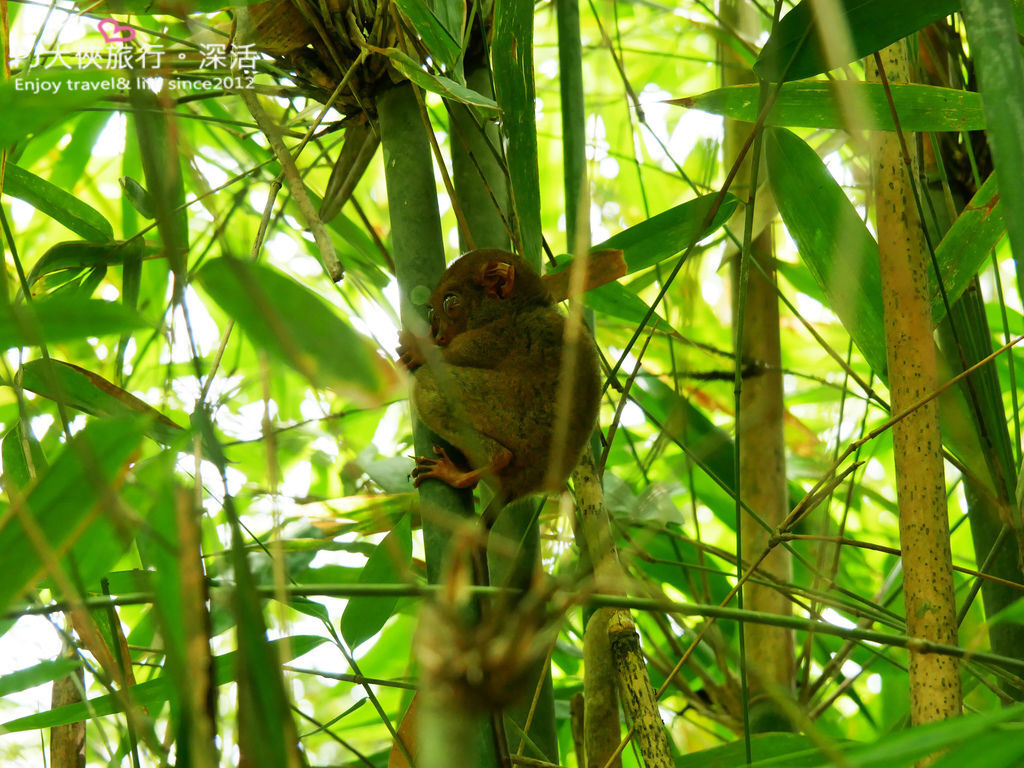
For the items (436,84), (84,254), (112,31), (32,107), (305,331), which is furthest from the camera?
(112,31)

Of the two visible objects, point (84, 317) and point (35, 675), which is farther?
point (35, 675)

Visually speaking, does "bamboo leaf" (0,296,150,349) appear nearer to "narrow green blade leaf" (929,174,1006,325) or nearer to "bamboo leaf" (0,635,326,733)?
"bamboo leaf" (0,635,326,733)

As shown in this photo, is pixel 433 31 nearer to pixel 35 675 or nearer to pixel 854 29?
pixel 854 29

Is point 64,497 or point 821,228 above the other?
point 821,228

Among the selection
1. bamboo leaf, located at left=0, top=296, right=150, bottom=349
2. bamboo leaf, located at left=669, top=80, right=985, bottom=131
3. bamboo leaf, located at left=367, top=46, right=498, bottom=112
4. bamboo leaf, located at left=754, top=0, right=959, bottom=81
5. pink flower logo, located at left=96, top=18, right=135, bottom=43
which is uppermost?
pink flower logo, located at left=96, top=18, right=135, bottom=43

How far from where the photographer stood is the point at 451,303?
8.25ft

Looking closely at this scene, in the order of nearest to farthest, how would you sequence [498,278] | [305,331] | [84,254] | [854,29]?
[305,331], [854,29], [84,254], [498,278]

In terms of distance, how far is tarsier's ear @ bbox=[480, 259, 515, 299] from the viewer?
8.00 ft

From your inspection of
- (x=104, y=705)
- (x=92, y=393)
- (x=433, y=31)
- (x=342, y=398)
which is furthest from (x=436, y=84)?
(x=104, y=705)

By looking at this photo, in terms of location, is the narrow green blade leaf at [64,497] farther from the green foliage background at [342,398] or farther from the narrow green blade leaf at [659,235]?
the narrow green blade leaf at [659,235]

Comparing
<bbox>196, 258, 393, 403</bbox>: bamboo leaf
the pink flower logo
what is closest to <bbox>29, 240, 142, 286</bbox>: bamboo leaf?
the pink flower logo

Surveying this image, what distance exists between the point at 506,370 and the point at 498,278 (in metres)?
0.29

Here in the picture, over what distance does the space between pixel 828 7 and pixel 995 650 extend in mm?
1269

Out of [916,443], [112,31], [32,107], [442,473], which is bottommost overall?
[916,443]
